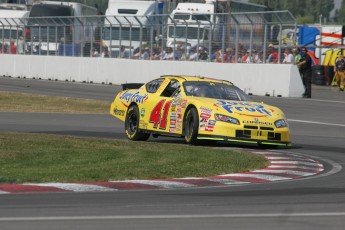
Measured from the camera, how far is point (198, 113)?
18.2 m

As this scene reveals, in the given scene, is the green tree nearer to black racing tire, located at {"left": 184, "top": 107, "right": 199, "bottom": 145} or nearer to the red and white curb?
black racing tire, located at {"left": 184, "top": 107, "right": 199, "bottom": 145}

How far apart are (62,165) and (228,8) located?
38.5 m

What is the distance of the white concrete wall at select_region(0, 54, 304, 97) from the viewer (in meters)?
36.5

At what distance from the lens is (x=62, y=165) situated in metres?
14.7

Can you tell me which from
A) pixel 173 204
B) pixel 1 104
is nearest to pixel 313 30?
pixel 1 104

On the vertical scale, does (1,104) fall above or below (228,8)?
below

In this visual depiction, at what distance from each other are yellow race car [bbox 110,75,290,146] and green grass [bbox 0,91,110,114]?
8.80 metres

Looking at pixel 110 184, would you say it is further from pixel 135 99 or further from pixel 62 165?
pixel 135 99

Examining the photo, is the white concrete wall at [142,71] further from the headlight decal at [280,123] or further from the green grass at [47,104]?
the headlight decal at [280,123]

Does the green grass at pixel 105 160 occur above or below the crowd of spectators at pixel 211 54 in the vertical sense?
below

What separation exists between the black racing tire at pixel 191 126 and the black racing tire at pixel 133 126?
1.34 meters

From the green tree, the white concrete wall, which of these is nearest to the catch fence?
the white concrete wall

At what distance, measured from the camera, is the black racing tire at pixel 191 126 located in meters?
18.3

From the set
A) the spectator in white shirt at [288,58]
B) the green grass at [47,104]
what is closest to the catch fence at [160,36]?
the spectator in white shirt at [288,58]
